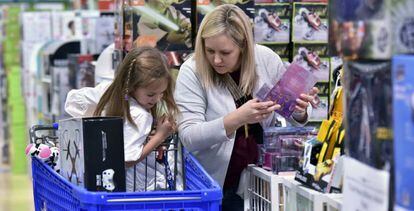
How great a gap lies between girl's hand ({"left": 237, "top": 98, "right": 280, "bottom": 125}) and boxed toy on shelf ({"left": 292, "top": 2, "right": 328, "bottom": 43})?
5.83ft

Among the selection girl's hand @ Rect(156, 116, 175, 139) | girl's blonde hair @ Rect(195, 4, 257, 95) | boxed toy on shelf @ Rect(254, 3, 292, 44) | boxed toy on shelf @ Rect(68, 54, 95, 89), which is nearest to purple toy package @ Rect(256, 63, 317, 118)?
girl's blonde hair @ Rect(195, 4, 257, 95)

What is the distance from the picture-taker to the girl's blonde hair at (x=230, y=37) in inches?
131

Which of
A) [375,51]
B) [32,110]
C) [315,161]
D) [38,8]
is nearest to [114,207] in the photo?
[315,161]

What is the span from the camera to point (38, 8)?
1344 cm

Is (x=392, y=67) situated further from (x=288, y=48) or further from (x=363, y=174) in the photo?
(x=288, y=48)

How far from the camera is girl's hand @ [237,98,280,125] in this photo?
3.13 meters

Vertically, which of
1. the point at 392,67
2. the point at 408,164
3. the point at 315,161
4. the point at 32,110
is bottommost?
the point at 32,110

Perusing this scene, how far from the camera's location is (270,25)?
484cm

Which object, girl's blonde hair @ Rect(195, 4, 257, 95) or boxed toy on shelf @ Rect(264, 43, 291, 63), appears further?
boxed toy on shelf @ Rect(264, 43, 291, 63)

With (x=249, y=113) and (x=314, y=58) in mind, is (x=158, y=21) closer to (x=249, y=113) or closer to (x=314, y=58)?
(x=314, y=58)

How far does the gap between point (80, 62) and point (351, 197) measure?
16.4 feet

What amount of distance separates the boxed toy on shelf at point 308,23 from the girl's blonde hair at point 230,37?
152cm

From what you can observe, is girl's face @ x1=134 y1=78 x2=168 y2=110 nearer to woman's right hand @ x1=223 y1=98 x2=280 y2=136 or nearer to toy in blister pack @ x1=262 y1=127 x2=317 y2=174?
woman's right hand @ x1=223 y1=98 x2=280 y2=136

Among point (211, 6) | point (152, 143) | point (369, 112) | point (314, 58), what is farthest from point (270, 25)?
point (369, 112)
